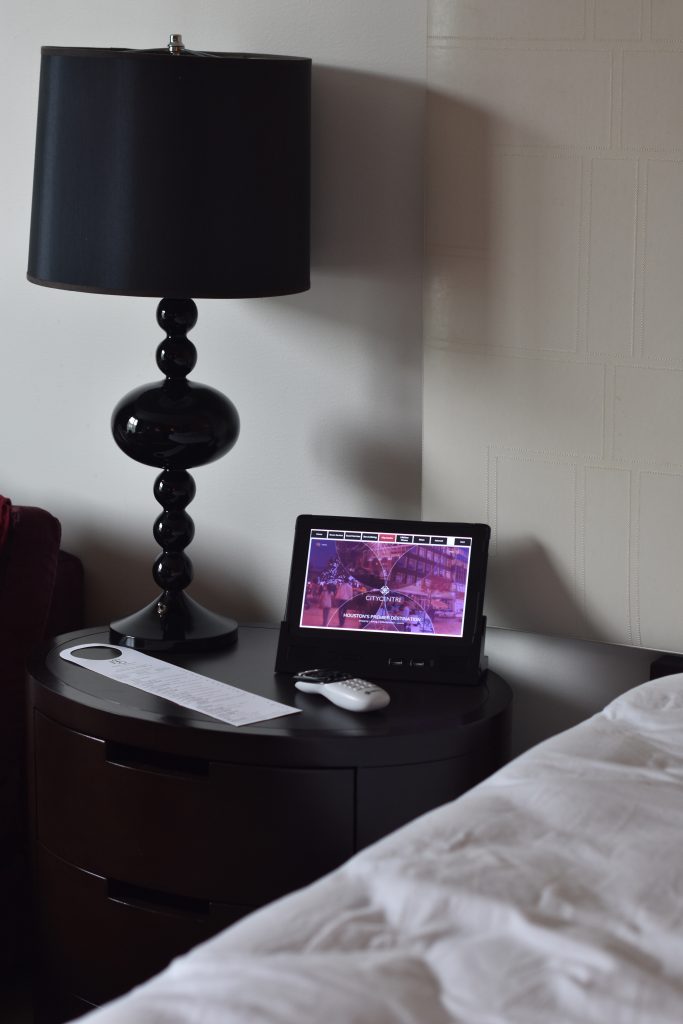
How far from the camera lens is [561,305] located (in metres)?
1.68

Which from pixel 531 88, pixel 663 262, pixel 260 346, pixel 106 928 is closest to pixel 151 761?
pixel 106 928

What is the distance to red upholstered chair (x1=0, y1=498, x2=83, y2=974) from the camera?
188 centimetres

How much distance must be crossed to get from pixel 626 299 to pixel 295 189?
47cm

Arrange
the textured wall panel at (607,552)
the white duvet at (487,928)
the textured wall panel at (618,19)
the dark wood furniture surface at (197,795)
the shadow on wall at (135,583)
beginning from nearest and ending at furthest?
1. the white duvet at (487,928)
2. the dark wood furniture surface at (197,795)
3. the textured wall panel at (618,19)
4. the textured wall panel at (607,552)
5. the shadow on wall at (135,583)

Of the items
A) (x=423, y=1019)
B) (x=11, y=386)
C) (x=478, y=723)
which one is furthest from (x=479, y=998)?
(x=11, y=386)

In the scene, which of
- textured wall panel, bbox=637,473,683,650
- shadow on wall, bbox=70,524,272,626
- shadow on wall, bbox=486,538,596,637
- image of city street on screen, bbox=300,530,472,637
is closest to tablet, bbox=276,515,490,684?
image of city street on screen, bbox=300,530,472,637

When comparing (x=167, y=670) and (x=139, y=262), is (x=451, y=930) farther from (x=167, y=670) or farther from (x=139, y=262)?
(x=139, y=262)

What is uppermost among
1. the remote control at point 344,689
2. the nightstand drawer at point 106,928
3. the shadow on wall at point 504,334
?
the shadow on wall at point 504,334

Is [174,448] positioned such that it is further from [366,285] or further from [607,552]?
[607,552]

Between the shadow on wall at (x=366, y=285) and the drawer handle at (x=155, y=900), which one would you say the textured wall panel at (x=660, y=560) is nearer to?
the shadow on wall at (x=366, y=285)

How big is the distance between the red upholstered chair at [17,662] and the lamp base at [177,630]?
16cm

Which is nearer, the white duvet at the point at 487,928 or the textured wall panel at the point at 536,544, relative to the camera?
the white duvet at the point at 487,928

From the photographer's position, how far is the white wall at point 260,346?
180 centimetres

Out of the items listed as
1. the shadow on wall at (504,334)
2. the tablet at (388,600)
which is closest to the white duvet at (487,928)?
the tablet at (388,600)
